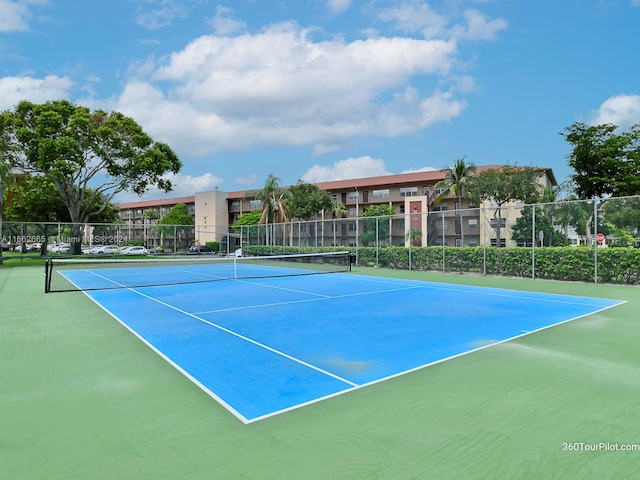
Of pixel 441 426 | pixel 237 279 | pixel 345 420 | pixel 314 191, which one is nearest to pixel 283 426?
pixel 345 420

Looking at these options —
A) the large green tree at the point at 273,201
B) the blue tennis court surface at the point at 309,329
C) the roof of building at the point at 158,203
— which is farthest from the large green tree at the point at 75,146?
the roof of building at the point at 158,203

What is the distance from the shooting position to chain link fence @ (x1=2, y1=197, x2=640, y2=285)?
53.0ft

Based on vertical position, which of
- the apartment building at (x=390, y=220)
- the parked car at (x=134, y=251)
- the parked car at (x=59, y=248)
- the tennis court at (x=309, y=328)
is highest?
the apartment building at (x=390, y=220)

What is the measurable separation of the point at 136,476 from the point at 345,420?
69.3 inches

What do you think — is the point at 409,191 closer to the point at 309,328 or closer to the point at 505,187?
the point at 505,187

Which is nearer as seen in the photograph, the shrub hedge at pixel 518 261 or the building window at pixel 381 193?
the shrub hedge at pixel 518 261

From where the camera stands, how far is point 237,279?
58.0 ft

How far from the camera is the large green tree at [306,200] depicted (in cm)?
5281

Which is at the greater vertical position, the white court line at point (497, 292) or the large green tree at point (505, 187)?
the large green tree at point (505, 187)

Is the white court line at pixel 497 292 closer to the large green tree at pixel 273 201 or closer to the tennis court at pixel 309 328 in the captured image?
the tennis court at pixel 309 328

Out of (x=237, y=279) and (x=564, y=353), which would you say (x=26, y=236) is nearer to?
(x=237, y=279)

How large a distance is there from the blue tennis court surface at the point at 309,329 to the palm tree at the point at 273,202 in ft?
106

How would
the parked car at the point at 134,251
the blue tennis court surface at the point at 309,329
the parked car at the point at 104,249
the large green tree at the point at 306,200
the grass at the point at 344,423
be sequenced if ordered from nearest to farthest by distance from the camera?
the grass at the point at 344,423
the blue tennis court surface at the point at 309,329
the parked car at the point at 104,249
the parked car at the point at 134,251
the large green tree at the point at 306,200

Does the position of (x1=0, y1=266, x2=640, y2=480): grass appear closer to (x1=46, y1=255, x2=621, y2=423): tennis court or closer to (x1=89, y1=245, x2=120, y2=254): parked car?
(x1=46, y1=255, x2=621, y2=423): tennis court
